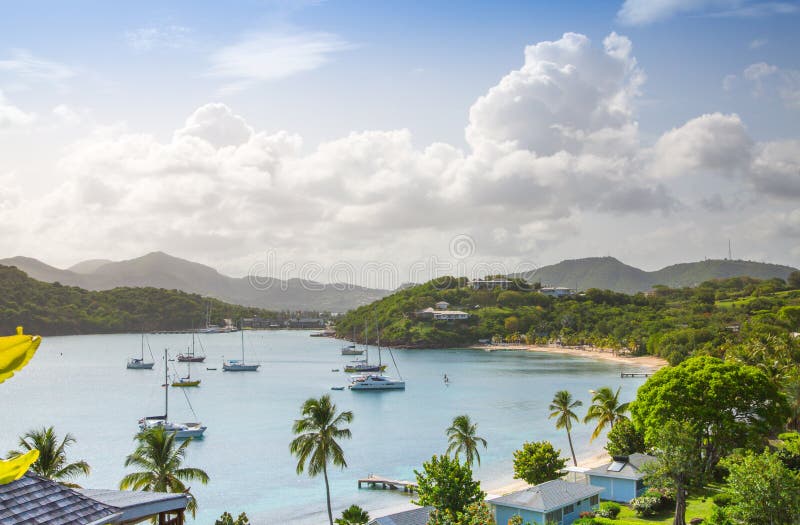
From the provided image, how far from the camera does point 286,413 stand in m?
88.1

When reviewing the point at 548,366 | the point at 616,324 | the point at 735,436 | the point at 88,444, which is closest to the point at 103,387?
the point at 88,444

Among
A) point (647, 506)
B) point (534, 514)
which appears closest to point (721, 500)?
point (647, 506)

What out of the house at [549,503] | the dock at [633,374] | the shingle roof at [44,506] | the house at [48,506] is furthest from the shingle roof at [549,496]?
the dock at [633,374]

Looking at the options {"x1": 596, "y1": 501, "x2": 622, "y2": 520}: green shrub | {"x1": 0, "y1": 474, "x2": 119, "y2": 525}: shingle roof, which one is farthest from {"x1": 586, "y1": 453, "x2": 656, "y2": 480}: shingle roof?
{"x1": 0, "y1": 474, "x2": 119, "y2": 525}: shingle roof

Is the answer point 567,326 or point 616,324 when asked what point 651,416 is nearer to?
point 616,324

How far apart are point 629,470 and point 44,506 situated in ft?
110

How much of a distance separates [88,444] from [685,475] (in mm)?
58636

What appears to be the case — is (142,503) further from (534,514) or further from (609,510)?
(609,510)

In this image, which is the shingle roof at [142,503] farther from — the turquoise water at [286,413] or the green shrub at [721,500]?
the turquoise water at [286,413]

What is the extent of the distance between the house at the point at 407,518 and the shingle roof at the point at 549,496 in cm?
425

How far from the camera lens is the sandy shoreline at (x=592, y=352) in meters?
134

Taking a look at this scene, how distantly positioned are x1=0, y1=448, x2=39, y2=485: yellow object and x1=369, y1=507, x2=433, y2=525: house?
101 feet

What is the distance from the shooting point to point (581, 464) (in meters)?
52.3

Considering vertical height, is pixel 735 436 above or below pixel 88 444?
above
